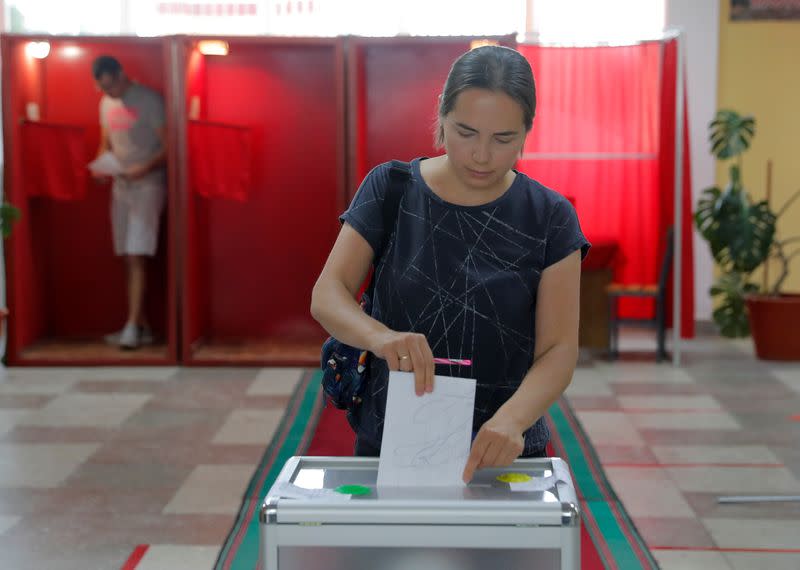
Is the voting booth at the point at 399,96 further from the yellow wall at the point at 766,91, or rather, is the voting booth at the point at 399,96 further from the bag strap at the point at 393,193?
the bag strap at the point at 393,193

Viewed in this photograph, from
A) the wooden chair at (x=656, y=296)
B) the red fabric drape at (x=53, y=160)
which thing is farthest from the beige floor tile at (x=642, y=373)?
the red fabric drape at (x=53, y=160)

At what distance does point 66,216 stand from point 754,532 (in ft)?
16.2

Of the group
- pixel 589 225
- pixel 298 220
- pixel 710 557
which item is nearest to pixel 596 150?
pixel 589 225

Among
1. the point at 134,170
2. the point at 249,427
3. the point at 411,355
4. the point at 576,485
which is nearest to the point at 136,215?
the point at 134,170

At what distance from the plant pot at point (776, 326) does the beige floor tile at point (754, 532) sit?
3075 mm

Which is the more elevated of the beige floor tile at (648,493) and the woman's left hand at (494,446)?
the woman's left hand at (494,446)

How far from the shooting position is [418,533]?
56.0 inches

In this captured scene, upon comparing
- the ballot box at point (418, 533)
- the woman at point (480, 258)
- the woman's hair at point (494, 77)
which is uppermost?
the woman's hair at point (494, 77)

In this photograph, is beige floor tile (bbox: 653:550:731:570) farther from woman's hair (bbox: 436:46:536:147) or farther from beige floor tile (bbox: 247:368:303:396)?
beige floor tile (bbox: 247:368:303:396)

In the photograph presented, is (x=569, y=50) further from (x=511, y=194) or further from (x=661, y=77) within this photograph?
(x=511, y=194)

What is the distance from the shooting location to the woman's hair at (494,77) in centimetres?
170

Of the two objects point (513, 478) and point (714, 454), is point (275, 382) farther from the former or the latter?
point (513, 478)

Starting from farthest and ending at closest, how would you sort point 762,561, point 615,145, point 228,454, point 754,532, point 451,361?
point 615,145 < point 228,454 < point 754,532 < point 762,561 < point 451,361

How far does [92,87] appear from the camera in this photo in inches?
270
